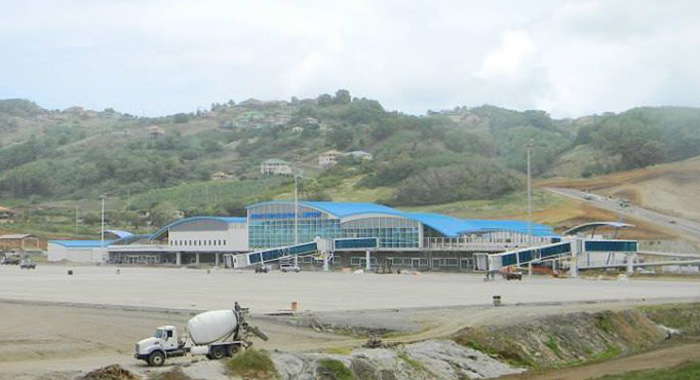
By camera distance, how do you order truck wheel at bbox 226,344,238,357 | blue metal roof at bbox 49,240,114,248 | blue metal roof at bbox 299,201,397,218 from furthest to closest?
blue metal roof at bbox 49,240,114,248 < blue metal roof at bbox 299,201,397,218 < truck wheel at bbox 226,344,238,357

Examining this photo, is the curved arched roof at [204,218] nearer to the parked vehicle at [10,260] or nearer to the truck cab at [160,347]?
the parked vehicle at [10,260]

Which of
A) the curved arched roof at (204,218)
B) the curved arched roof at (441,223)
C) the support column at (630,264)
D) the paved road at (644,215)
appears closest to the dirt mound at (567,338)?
the support column at (630,264)

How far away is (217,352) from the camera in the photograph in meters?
30.0

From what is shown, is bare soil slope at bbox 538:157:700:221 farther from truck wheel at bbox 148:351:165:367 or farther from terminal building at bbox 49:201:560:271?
truck wheel at bbox 148:351:165:367

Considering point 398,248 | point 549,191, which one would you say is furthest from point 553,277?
point 549,191

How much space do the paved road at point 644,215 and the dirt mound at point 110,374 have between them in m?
108

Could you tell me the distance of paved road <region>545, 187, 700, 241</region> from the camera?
129 m

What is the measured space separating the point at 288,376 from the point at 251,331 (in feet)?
11.0

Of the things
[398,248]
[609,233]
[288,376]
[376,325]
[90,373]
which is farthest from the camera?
[609,233]

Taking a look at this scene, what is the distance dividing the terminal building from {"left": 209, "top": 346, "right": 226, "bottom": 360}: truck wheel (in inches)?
2503

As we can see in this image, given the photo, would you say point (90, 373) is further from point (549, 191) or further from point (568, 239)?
point (549, 191)

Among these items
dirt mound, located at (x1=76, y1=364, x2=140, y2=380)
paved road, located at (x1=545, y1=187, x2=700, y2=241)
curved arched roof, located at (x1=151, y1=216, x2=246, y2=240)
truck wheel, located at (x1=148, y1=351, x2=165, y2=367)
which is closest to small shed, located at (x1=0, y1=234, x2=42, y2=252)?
curved arched roof, located at (x1=151, y1=216, x2=246, y2=240)

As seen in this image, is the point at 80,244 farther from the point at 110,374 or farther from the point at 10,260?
the point at 110,374

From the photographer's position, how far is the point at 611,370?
3253cm
